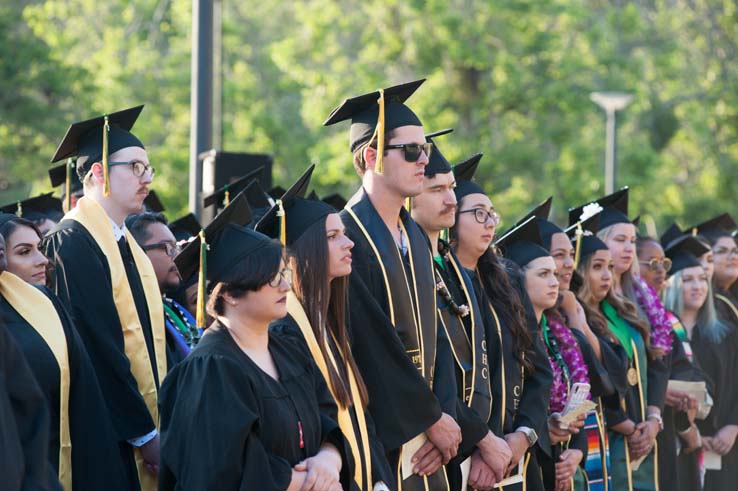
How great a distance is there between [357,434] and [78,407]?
3.91 ft

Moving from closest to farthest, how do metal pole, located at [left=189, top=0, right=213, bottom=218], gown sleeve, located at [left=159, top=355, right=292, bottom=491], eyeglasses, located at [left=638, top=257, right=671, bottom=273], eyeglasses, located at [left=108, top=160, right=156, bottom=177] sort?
gown sleeve, located at [left=159, top=355, right=292, bottom=491]
eyeglasses, located at [left=108, top=160, right=156, bottom=177]
eyeglasses, located at [left=638, top=257, right=671, bottom=273]
metal pole, located at [left=189, top=0, right=213, bottom=218]

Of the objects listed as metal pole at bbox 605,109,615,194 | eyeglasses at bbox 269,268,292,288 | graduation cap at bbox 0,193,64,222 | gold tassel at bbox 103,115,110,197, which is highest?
gold tassel at bbox 103,115,110,197

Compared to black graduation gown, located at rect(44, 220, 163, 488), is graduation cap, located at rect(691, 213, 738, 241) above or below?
below

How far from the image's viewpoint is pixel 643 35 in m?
29.1

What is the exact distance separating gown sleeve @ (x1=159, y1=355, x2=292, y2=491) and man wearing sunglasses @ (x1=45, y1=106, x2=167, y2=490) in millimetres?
1040

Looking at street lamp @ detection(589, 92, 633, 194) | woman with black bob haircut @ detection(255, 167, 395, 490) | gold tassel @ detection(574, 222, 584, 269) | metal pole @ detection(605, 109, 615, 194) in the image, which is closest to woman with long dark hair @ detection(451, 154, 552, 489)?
gold tassel @ detection(574, 222, 584, 269)

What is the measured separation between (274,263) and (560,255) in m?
3.29

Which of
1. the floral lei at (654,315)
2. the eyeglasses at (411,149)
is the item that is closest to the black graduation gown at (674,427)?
the floral lei at (654,315)

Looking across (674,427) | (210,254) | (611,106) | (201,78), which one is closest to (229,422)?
(210,254)

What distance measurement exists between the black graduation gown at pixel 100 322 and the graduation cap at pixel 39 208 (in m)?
1.75

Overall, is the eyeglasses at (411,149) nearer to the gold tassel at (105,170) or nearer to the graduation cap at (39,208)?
the gold tassel at (105,170)

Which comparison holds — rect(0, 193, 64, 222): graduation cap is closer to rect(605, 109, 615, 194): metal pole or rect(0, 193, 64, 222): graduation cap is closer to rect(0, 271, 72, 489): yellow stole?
rect(0, 271, 72, 489): yellow stole

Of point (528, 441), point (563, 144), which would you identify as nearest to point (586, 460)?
point (528, 441)

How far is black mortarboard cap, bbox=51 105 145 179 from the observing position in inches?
243
